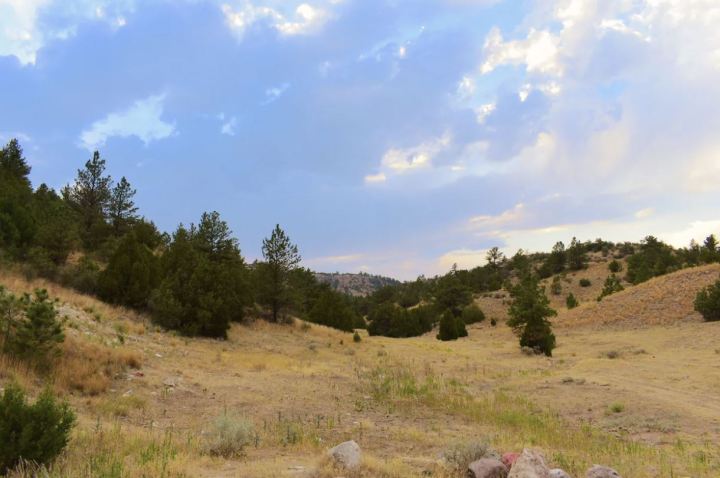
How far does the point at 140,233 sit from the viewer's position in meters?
40.1

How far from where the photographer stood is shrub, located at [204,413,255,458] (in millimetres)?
7629

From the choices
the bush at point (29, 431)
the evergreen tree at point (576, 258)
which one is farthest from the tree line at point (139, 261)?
the evergreen tree at point (576, 258)

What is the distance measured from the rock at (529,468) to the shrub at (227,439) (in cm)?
432

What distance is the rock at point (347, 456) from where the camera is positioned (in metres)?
6.44

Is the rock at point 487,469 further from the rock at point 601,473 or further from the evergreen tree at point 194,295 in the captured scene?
the evergreen tree at point 194,295

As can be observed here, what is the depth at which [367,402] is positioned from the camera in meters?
14.1

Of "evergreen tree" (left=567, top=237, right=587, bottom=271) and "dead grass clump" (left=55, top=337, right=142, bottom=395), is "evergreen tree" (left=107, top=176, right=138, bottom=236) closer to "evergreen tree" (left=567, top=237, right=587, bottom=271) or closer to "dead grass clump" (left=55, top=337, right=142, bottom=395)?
"dead grass clump" (left=55, top=337, right=142, bottom=395)

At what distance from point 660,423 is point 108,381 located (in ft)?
46.4

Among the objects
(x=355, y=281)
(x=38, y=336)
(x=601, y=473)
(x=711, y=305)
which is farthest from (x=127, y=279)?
(x=355, y=281)

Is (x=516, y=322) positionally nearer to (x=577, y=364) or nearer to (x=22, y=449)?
(x=577, y=364)

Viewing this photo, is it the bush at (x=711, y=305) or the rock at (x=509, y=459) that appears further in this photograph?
the bush at (x=711, y=305)

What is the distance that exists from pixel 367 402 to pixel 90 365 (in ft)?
26.0

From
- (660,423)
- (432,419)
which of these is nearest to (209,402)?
(432,419)

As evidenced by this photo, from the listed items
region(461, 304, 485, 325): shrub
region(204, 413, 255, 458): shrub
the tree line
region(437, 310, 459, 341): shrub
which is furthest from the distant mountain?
region(204, 413, 255, 458): shrub
